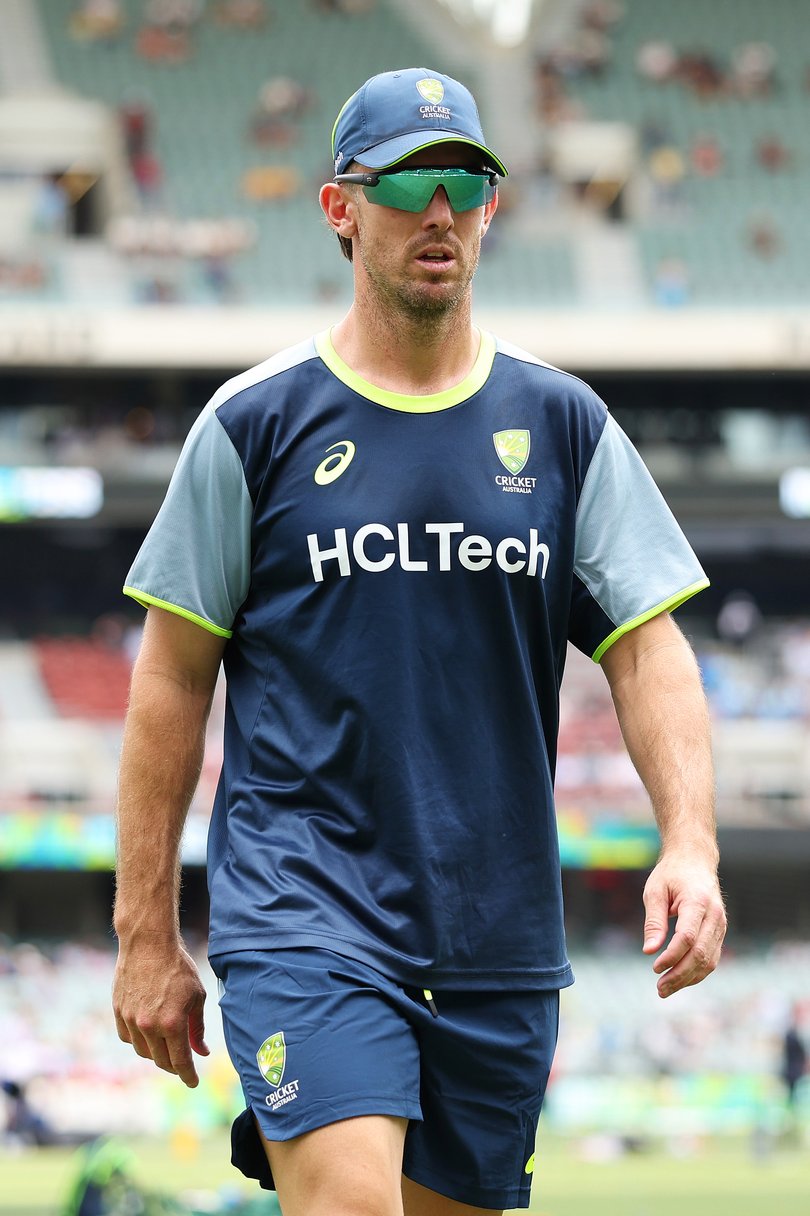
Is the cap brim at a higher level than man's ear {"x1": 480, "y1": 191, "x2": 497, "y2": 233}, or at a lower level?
higher

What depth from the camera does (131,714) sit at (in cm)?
305

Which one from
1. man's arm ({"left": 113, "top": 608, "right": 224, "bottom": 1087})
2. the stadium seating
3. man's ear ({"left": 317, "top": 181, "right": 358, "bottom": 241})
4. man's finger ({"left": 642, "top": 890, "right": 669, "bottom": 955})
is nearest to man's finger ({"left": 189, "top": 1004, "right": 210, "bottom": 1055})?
man's arm ({"left": 113, "top": 608, "right": 224, "bottom": 1087})

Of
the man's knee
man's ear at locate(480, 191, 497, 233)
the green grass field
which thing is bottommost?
the green grass field

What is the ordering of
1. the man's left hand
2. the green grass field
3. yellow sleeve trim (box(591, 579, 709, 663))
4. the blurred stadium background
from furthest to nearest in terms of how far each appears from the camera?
the blurred stadium background → the green grass field → yellow sleeve trim (box(591, 579, 709, 663)) → the man's left hand

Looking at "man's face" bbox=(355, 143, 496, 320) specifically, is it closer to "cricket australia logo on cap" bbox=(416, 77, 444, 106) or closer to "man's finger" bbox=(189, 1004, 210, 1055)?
"cricket australia logo on cap" bbox=(416, 77, 444, 106)

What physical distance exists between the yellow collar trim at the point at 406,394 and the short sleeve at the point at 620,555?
0.80ft

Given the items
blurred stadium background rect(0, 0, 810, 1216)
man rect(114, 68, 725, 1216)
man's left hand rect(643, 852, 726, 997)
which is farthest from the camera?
blurred stadium background rect(0, 0, 810, 1216)

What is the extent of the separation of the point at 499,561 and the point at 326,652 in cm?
31

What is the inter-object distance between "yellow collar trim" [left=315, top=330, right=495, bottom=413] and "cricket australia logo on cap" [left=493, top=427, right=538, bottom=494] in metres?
0.09

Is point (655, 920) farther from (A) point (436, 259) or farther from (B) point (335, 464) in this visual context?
(A) point (436, 259)

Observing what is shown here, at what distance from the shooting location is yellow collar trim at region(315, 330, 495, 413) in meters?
3.04

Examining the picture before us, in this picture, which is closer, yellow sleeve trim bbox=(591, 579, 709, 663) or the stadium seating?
yellow sleeve trim bbox=(591, 579, 709, 663)

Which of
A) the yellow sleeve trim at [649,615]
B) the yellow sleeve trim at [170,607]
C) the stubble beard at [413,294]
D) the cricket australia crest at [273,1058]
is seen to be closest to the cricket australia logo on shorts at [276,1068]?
the cricket australia crest at [273,1058]

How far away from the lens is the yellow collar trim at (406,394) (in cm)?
304
